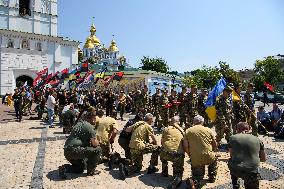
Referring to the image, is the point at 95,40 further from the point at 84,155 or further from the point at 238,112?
the point at 84,155

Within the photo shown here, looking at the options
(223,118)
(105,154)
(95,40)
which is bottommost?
(105,154)

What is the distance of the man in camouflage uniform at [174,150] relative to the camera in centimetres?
757

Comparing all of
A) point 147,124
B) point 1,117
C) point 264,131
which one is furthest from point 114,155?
point 1,117

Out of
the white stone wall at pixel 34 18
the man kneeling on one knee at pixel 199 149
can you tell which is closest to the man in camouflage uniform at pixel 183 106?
the man kneeling on one knee at pixel 199 149

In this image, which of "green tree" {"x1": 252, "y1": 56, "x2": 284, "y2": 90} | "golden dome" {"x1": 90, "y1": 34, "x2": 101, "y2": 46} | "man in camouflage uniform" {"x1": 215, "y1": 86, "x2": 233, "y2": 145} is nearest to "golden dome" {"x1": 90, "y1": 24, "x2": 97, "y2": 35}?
"golden dome" {"x1": 90, "y1": 34, "x2": 101, "y2": 46}

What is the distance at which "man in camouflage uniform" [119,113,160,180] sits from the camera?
8.47 m

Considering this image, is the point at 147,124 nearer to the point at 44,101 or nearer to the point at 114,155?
the point at 114,155

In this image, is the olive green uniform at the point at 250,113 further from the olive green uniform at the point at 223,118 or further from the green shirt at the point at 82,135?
the green shirt at the point at 82,135

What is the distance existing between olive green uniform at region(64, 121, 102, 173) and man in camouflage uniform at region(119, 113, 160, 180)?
2.37 ft

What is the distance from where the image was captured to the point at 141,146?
8.43 m

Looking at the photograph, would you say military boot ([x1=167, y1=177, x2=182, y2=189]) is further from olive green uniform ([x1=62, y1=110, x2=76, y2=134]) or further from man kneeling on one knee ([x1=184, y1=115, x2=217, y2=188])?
olive green uniform ([x1=62, y1=110, x2=76, y2=134])

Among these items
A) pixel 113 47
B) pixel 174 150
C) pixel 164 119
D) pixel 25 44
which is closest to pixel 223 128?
pixel 174 150

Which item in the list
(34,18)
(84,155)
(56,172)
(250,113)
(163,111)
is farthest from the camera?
(34,18)

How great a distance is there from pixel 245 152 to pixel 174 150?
6.97 ft
